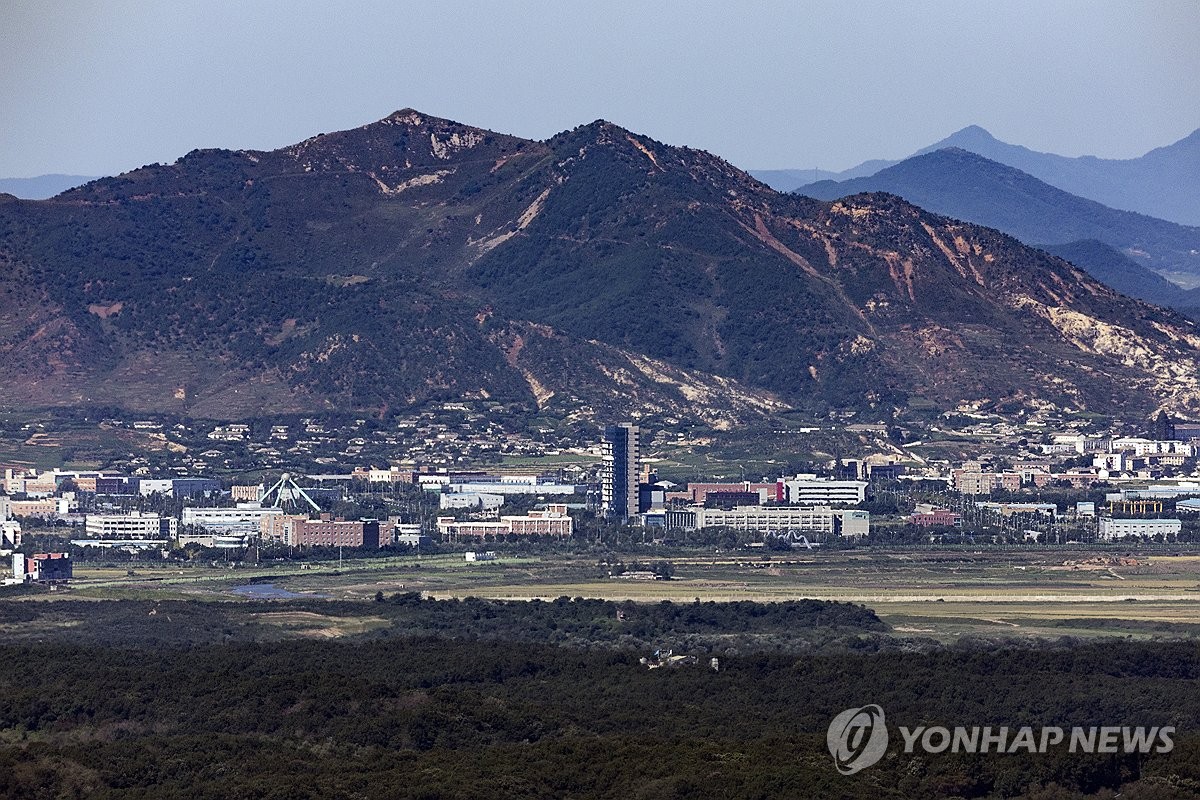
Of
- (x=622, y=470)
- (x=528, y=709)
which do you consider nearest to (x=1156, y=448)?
(x=622, y=470)

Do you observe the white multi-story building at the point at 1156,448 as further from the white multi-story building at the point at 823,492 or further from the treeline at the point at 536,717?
the treeline at the point at 536,717

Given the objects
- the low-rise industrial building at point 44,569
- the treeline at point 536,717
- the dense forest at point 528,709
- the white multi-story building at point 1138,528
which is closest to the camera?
the treeline at point 536,717

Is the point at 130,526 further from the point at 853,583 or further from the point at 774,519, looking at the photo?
the point at 853,583

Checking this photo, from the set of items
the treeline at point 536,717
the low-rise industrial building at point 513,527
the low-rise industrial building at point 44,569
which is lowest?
the treeline at point 536,717

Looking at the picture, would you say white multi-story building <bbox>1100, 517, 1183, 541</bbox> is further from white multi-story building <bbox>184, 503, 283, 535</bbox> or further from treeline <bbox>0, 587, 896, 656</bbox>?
treeline <bbox>0, 587, 896, 656</bbox>

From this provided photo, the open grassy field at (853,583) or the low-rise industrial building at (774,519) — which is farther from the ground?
the low-rise industrial building at (774,519)

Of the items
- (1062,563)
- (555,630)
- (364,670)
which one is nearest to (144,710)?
(364,670)

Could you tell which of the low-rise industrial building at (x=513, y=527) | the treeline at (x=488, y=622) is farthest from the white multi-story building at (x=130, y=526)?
the treeline at (x=488, y=622)

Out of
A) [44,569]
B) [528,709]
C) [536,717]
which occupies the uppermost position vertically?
[44,569]
